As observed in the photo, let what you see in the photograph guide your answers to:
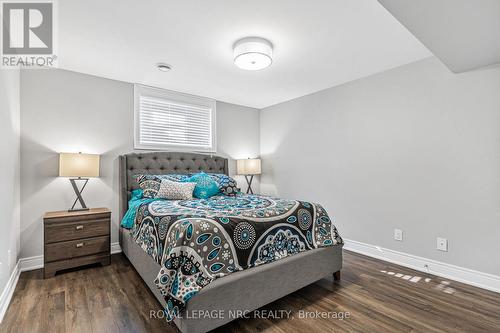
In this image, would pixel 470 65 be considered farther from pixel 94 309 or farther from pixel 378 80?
pixel 94 309

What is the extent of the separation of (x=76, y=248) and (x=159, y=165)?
1415 millimetres

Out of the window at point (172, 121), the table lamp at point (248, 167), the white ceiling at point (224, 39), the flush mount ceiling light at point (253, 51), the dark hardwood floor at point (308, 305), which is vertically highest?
the white ceiling at point (224, 39)

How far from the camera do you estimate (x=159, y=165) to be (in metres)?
3.55

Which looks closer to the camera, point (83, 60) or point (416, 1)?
point (416, 1)

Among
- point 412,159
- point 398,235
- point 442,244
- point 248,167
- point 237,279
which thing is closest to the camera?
point 237,279

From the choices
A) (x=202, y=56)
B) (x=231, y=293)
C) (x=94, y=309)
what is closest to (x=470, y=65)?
(x=202, y=56)

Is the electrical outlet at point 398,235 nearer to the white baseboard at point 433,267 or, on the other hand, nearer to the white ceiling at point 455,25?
the white baseboard at point 433,267

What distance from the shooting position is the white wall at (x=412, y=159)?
2311 millimetres

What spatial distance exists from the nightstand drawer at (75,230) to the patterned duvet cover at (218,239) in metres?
0.59

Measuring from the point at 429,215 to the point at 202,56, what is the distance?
9.99ft

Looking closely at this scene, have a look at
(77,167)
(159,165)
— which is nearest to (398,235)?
(159,165)

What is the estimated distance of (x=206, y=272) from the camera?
154cm

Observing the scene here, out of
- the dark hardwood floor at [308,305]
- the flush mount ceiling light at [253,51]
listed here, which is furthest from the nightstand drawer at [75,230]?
the flush mount ceiling light at [253,51]

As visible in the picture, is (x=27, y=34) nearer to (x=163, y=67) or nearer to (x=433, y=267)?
(x=163, y=67)
